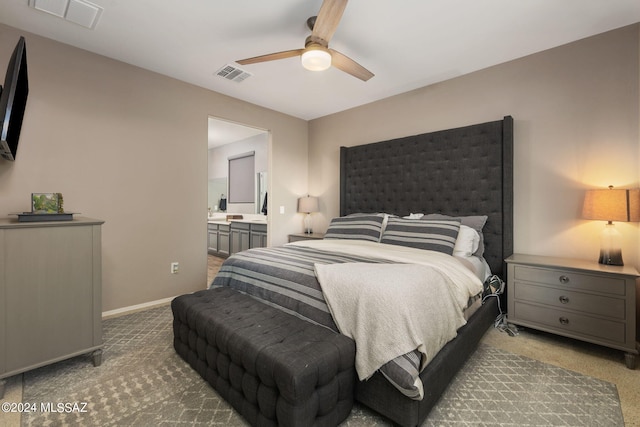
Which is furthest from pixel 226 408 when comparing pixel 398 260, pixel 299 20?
pixel 299 20

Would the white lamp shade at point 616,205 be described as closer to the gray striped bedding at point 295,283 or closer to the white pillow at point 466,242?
→ the white pillow at point 466,242

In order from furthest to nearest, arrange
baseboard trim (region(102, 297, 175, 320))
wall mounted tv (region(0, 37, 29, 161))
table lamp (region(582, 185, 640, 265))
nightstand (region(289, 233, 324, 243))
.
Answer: nightstand (region(289, 233, 324, 243))
baseboard trim (region(102, 297, 175, 320))
table lamp (region(582, 185, 640, 265))
wall mounted tv (region(0, 37, 29, 161))

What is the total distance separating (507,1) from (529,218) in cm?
191

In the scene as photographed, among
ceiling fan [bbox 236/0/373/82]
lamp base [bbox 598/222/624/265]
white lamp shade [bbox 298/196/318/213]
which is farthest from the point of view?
white lamp shade [bbox 298/196/318/213]

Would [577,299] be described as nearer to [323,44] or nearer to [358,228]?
[358,228]

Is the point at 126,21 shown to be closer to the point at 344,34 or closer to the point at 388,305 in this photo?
the point at 344,34

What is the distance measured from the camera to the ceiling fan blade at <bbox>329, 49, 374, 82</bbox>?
231 centimetres

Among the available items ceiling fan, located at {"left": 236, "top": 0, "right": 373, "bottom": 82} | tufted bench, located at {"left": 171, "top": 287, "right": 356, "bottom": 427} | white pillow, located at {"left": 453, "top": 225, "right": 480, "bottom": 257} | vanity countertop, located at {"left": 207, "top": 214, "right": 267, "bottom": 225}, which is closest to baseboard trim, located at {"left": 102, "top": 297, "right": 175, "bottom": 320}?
tufted bench, located at {"left": 171, "top": 287, "right": 356, "bottom": 427}

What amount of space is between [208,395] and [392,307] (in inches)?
48.4

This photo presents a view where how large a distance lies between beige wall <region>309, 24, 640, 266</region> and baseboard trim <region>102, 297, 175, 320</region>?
3.89 m

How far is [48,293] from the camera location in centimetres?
187

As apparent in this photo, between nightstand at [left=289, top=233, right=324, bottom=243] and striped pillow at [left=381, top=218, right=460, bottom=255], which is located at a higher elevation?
striped pillow at [left=381, top=218, right=460, bottom=255]

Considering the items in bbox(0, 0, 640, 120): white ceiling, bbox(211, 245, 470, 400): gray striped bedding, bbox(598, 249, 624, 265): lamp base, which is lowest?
bbox(211, 245, 470, 400): gray striped bedding

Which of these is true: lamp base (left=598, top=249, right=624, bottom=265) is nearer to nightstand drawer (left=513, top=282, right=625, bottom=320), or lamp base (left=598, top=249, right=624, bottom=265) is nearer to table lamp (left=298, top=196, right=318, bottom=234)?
nightstand drawer (left=513, top=282, right=625, bottom=320)
